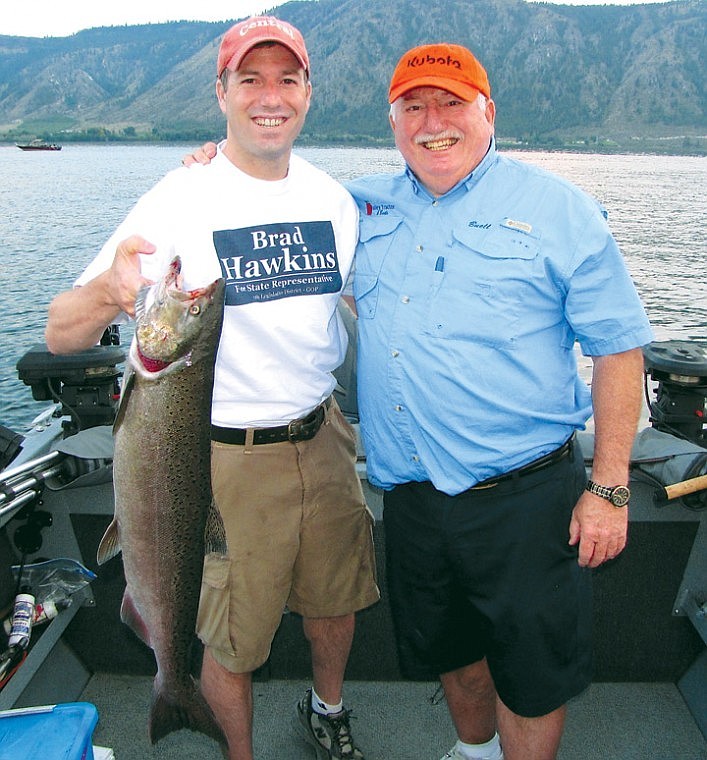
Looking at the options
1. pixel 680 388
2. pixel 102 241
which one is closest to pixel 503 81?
pixel 102 241

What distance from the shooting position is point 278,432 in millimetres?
2764

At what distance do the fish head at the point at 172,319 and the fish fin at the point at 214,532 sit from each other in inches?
22.7

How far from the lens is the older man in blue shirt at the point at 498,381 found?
2.49 m

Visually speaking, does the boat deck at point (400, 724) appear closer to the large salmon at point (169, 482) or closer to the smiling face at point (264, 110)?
the large salmon at point (169, 482)

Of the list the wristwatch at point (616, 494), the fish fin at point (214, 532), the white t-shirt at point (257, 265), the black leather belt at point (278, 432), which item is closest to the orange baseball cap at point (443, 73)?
the white t-shirt at point (257, 265)

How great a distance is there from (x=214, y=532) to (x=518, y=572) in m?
1.09

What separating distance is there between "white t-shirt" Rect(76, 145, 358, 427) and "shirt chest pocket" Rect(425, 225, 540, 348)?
18.3 inches

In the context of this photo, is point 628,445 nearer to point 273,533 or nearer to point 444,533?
point 444,533

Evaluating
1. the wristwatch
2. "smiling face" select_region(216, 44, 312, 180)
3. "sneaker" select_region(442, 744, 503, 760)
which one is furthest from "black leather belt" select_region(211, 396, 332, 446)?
"sneaker" select_region(442, 744, 503, 760)

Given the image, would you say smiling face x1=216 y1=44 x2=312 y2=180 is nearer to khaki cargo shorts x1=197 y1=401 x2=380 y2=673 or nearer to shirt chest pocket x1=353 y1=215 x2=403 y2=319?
shirt chest pocket x1=353 y1=215 x2=403 y2=319

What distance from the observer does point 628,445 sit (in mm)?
2549

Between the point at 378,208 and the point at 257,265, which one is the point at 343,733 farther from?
the point at 378,208

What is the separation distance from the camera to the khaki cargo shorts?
9.09ft

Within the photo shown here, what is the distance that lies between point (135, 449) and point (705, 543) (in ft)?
9.09
